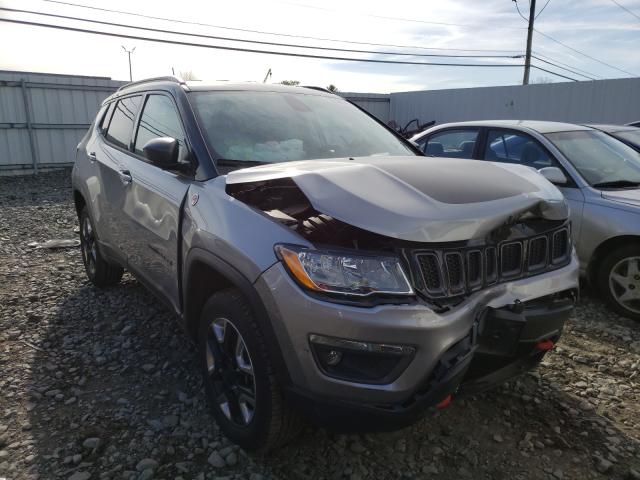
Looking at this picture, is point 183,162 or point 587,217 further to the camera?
point 587,217

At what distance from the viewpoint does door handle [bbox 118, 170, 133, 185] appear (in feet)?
11.3

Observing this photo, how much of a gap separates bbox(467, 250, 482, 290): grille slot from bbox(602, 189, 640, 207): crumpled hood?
9.11ft

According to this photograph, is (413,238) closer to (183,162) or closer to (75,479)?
(183,162)

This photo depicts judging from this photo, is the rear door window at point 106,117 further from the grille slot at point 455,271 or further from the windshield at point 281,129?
the grille slot at point 455,271

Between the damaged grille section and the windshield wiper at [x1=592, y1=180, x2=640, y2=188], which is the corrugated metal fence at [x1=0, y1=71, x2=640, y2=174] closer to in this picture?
the windshield wiper at [x1=592, y1=180, x2=640, y2=188]

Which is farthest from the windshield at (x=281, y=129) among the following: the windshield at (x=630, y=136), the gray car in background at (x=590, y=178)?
the windshield at (x=630, y=136)

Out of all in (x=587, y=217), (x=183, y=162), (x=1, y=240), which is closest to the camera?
(x=183, y=162)

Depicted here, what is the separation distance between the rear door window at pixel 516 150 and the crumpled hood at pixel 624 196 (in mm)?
610

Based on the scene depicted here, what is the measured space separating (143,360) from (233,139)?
166 cm

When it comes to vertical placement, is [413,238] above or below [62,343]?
above

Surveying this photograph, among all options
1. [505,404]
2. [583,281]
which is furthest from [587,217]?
[505,404]

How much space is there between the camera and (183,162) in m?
2.75

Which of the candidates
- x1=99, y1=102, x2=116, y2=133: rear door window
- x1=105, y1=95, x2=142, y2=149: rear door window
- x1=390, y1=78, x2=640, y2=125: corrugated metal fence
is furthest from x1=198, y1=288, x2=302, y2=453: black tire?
x1=390, y1=78, x2=640, y2=125: corrugated metal fence

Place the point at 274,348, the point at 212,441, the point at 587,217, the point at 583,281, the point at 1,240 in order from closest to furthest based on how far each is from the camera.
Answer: the point at 274,348 < the point at 212,441 < the point at 587,217 < the point at 583,281 < the point at 1,240
